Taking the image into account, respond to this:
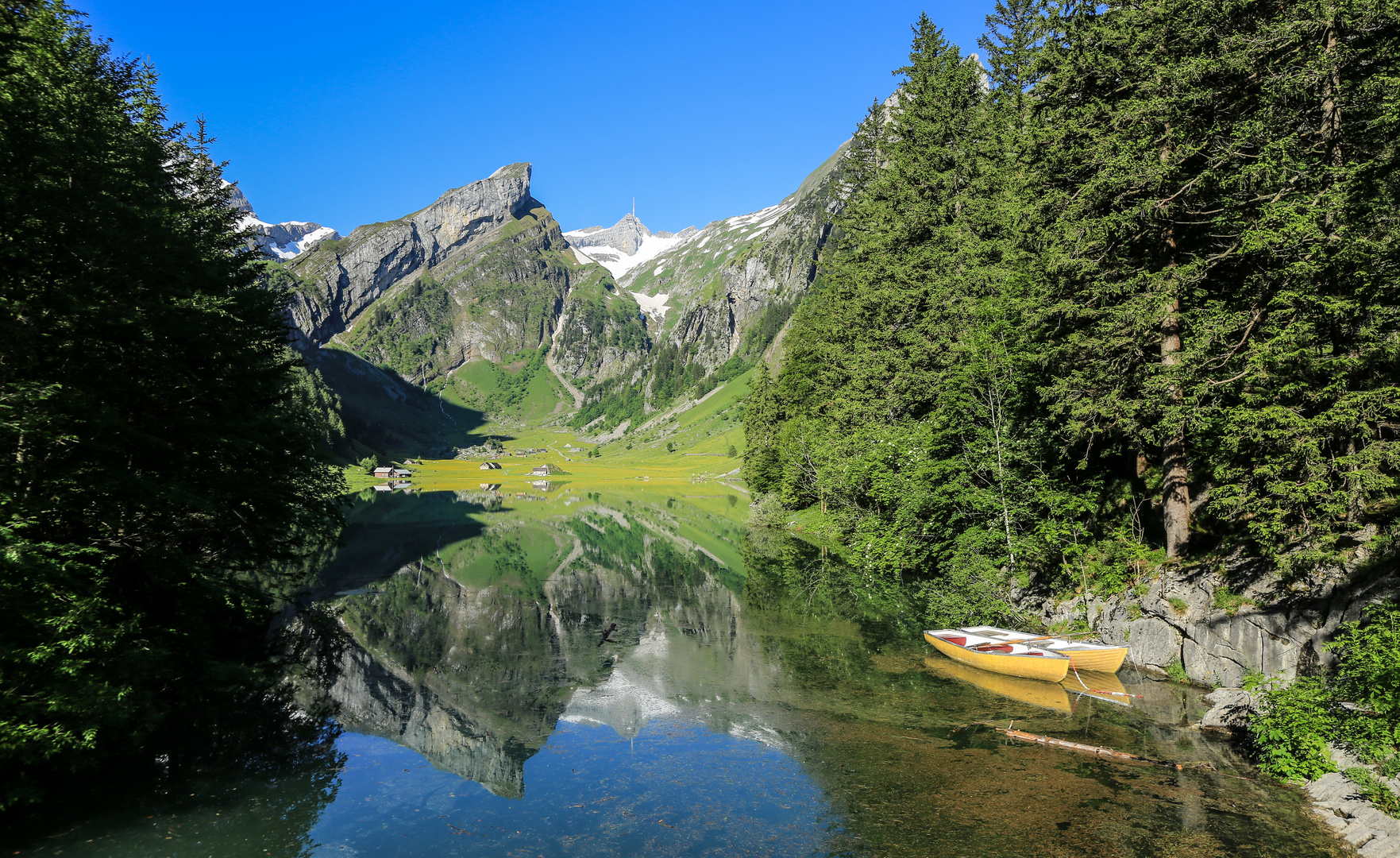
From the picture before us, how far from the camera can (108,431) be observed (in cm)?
1571

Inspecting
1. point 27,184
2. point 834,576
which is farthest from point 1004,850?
point 834,576

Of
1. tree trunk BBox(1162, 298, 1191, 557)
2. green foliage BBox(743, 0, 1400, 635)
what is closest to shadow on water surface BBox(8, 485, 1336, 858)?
tree trunk BBox(1162, 298, 1191, 557)

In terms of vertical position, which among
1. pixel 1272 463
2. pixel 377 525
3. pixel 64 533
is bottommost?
pixel 377 525

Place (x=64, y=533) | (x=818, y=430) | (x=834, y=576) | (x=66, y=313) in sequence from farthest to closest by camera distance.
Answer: (x=818, y=430) < (x=834, y=576) < (x=64, y=533) < (x=66, y=313)

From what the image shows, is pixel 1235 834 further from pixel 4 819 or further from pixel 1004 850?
pixel 4 819

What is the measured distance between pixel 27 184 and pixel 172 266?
411cm

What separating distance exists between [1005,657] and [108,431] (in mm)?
26049

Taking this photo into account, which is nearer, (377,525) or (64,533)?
(64,533)

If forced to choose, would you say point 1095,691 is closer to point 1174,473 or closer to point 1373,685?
point 1174,473

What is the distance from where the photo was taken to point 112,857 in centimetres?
1213

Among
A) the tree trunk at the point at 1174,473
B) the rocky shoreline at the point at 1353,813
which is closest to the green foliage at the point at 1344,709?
the rocky shoreline at the point at 1353,813

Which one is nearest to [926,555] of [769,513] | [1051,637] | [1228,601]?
[1051,637]

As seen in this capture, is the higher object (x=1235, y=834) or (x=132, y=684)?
(x=132, y=684)

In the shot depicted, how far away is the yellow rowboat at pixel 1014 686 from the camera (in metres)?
19.6
